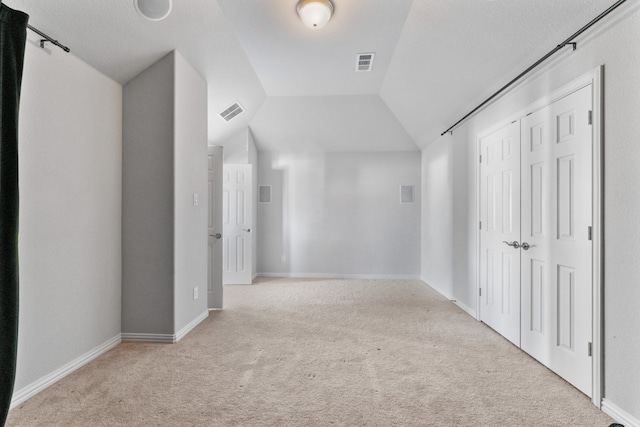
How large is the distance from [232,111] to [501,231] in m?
3.76

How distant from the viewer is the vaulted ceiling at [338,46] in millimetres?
2428

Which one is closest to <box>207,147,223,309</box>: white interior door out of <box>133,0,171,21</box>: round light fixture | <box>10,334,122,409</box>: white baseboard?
<box>10,334,122,409</box>: white baseboard

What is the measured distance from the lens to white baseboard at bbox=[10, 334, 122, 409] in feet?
6.99

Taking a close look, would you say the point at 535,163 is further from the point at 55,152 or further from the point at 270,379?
the point at 55,152

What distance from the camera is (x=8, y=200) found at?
1857mm

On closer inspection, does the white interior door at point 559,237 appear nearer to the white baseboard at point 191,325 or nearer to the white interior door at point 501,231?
the white interior door at point 501,231

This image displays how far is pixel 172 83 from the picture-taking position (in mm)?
3133

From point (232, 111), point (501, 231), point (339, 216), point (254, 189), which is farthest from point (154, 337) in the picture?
point (339, 216)

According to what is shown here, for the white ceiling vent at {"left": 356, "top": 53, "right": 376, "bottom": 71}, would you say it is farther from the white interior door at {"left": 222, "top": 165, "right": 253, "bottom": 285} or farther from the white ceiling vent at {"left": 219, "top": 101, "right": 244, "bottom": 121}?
the white interior door at {"left": 222, "top": 165, "right": 253, "bottom": 285}

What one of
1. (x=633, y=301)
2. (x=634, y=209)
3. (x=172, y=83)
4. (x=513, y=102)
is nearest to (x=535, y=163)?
(x=513, y=102)

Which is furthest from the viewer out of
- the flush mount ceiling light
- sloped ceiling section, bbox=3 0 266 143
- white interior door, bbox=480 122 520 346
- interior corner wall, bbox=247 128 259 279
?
interior corner wall, bbox=247 128 259 279

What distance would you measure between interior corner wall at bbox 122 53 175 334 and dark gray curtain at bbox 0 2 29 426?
4.14 ft

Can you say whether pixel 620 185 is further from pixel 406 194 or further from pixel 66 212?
pixel 406 194

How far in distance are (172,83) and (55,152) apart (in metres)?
1.13
